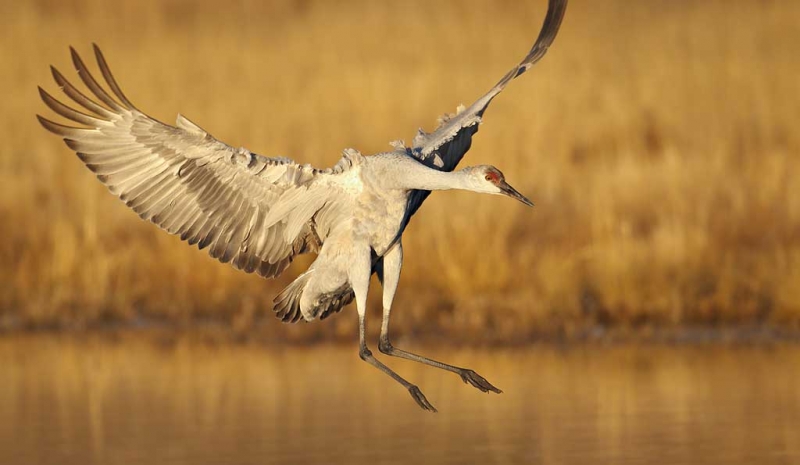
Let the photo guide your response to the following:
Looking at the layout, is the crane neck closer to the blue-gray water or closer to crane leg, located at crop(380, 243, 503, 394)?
crane leg, located at crop(380, 243, 503, 394)

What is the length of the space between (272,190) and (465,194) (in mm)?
5715

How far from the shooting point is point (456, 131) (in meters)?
9.60

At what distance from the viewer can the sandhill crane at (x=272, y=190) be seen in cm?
898

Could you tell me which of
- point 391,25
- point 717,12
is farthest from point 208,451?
point 717,12

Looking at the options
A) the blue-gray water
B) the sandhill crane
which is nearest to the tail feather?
the sandhill crane

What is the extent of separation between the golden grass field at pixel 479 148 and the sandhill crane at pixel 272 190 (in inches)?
128

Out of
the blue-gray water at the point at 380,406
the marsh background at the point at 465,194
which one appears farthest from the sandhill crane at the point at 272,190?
the marsh background at the point at 465,194

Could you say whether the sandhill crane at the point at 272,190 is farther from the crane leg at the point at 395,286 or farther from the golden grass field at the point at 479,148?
the golden grass field at the point at 479,148

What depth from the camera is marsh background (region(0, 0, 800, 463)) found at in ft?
40.7

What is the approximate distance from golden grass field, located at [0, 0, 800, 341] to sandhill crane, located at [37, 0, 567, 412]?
3257 millimetres

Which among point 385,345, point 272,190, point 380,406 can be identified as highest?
point 272,190

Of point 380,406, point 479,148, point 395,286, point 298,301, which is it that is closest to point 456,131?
point 395,286

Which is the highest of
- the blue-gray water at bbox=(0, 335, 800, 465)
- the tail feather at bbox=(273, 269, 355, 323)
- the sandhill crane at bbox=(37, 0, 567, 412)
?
the sandhill crane at bbox=(37, 0, 567, 412)

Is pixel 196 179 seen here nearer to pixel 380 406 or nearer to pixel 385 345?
pixel 385 345
